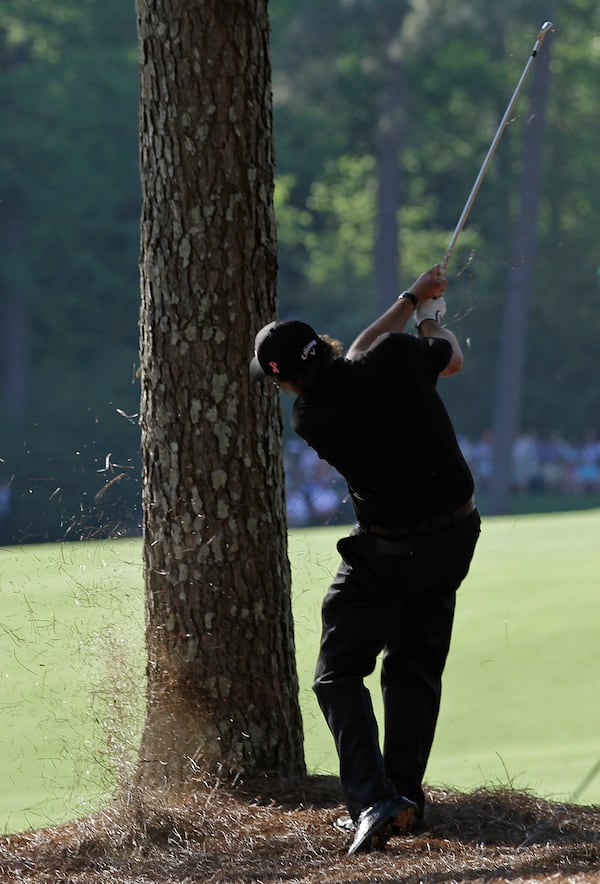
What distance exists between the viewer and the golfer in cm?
467

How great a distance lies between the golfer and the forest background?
30538 mm

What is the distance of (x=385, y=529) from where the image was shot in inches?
189

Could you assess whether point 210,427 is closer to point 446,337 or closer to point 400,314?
point 400,314

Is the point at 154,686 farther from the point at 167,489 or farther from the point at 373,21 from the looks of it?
the point at 373,21

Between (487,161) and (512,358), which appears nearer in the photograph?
(487,161)

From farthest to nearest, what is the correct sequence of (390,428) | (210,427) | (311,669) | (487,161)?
1. (311,669)
2. (210,427)
3. (487,161)
4. (390,428)

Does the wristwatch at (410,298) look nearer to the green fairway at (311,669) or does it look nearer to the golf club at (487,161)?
the golf club at (487,161)

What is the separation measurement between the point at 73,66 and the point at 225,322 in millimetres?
37778

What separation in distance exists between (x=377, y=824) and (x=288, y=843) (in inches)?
16.3

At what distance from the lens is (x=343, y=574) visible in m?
4.91

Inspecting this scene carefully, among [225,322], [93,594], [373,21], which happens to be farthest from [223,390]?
[373,21]

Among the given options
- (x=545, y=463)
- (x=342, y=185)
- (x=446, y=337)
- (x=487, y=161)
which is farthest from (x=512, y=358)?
(x=446, y=337)

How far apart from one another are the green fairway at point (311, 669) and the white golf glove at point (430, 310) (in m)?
1.29

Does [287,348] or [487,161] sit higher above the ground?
[487,161]
